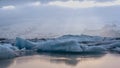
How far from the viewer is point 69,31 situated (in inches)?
402

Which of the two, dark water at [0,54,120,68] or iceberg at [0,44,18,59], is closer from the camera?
dark water at [0,54,120,68]

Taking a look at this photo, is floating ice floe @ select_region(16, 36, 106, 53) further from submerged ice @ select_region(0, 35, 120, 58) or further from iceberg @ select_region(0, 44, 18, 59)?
iceberg @ select_region(0, 44, 18, 59)

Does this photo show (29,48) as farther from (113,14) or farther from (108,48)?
(113,14)

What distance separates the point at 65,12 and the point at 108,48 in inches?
207

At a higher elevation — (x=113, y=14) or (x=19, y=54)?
(x=113, y=14)

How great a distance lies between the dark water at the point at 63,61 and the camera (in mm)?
7066

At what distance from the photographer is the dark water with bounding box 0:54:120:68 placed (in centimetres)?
707

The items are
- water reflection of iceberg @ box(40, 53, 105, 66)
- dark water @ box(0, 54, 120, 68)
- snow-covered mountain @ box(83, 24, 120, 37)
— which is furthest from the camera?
snow-covered mountain @ box(83, 24, 120, 37)

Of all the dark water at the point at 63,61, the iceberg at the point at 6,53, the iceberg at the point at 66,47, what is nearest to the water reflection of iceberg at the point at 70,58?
the dark water at the point at 63,61

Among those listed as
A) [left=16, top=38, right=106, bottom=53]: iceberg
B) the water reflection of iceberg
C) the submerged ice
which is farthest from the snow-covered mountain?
the water reflection of iceberg

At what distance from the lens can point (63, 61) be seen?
24.0 feet

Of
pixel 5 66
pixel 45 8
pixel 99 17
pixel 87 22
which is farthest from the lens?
pixel 45 8

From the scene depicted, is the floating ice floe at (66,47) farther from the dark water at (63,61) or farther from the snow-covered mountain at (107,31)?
the snow-covered mountain at (107,31)

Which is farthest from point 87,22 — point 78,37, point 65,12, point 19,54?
point 19,54
